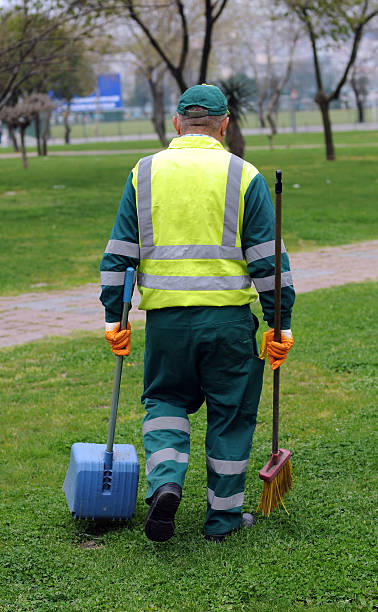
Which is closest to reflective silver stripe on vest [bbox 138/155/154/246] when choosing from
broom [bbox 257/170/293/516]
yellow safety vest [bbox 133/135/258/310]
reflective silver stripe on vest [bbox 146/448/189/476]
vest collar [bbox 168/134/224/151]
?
yellow safety vest [bbox 133/135/258/310]

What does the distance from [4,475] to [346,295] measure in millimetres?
5193

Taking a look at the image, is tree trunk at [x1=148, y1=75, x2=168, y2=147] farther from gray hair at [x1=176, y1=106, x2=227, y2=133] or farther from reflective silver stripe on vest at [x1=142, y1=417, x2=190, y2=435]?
reflective silver stripe on vest at [x1=142, y1=417, x2=190, y2=435]

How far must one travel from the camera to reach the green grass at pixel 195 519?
326cm

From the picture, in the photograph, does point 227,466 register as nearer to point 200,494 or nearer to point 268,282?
point 200,494

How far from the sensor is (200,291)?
11.7 feet

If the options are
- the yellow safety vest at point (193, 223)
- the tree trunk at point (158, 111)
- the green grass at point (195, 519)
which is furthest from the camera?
the tree trunk at point (158, 111)

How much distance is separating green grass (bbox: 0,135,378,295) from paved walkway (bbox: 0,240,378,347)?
64 centimetres

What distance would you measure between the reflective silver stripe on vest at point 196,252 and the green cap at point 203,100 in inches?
22.2

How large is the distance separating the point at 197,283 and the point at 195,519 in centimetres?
109

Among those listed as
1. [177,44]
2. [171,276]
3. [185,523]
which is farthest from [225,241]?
[177,44]

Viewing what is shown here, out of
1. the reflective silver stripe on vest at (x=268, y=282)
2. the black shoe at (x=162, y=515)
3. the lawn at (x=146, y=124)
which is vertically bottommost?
the lawn at (x=146, y=124)

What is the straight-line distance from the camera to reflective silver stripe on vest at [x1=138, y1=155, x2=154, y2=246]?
3607 millimetres

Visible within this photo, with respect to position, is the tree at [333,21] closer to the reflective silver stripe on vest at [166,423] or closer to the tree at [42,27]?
the tree at [42,27]

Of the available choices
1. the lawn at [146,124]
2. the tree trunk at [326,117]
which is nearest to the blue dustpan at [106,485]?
the tree trunk at [326,117]
